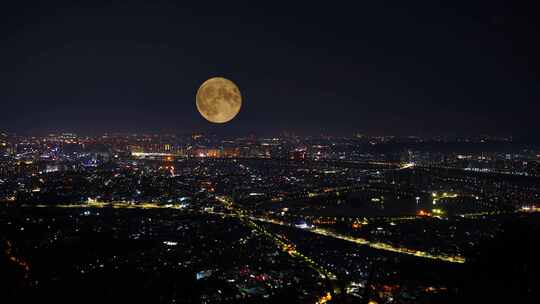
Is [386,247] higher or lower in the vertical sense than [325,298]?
lower

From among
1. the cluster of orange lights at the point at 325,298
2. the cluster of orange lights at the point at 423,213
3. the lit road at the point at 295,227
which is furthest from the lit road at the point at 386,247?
the cluster of orange lights at the point at 423,213

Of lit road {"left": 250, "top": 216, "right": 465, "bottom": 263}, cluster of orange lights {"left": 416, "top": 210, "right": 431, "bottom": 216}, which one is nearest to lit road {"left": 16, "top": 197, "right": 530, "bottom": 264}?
lit road {"left": 250, "top": 216, "right": 465, "bottom": 263}

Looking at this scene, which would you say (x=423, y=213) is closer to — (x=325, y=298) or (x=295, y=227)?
(x=295, y=227)

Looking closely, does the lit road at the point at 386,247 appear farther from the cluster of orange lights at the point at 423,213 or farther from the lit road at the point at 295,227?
the cluster of orange lights at the point at 423,213

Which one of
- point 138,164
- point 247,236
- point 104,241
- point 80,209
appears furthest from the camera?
point 138,164

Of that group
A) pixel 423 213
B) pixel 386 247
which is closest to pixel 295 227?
pixel 386 247

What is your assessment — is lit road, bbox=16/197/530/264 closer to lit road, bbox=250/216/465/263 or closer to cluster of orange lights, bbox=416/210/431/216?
lit road, bbox=250/216/465/263

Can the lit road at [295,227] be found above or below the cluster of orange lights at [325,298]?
below

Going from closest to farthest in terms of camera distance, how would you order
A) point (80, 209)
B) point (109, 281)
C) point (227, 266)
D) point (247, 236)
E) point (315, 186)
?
1. point (109, 281)
2. point (227, 266)
3. point (247, 236)
4. point (80, 209)
5. point (315, 186)

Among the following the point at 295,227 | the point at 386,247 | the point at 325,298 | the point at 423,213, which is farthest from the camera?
the point at 423,213

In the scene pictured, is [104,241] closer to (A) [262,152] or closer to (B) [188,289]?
(B) [188,289]

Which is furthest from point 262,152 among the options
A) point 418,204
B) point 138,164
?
point 418,204
